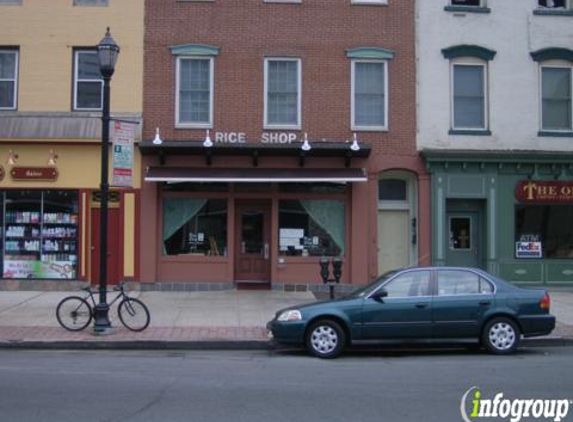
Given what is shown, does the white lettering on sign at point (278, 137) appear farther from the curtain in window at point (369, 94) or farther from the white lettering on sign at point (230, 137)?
the curtain in window at point (369, 94)

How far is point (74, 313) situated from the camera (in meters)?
13.3

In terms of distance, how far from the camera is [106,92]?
13.4 meters

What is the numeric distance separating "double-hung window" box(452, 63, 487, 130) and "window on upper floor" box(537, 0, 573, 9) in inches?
101

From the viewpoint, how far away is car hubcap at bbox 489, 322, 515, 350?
37.7 ft

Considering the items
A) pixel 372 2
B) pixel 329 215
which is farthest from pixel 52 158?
pixel 372 2

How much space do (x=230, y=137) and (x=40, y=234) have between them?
5.66m

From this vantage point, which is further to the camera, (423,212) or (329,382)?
(423,212)

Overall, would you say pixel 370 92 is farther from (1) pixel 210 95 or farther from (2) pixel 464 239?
(2) pixel 464 239

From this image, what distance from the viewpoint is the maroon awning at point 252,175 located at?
1855cm

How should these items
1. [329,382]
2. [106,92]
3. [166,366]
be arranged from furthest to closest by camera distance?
[106,92], [166,366], [329,382]

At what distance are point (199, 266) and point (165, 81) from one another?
5055mm

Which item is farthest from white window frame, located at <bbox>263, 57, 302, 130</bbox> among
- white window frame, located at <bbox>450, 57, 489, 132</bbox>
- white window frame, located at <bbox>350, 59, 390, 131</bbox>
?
white window frame, located at <bbox>450, 57, 489, 132</bbox>

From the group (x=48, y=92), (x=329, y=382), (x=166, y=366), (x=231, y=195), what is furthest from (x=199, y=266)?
(x=329, y=382)

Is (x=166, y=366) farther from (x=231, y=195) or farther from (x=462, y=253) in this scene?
(x=462, y=253)
